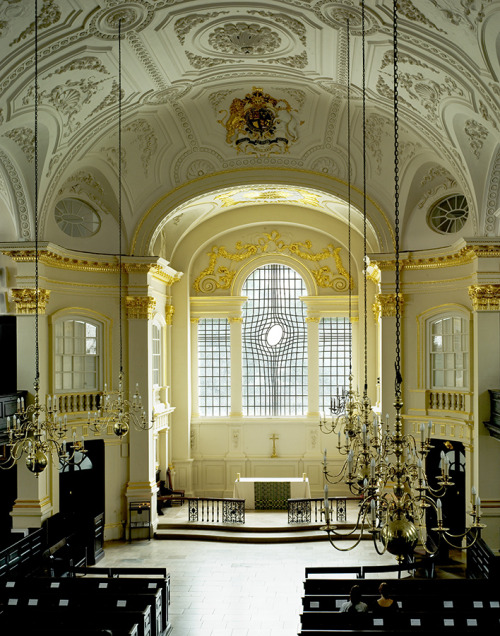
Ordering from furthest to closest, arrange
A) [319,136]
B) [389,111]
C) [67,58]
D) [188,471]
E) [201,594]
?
[188,471] < [319,136] < [389,111] < [201,594] < [67,58]

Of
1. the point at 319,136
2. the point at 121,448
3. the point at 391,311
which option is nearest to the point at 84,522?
the point at 121,448

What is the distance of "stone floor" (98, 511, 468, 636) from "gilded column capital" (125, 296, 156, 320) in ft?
20.7

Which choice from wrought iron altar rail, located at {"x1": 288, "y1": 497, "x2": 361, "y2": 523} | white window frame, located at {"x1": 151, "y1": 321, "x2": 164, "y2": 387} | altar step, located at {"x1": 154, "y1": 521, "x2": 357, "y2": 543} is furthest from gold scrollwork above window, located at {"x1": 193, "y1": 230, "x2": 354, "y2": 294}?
altar step, located at {"x1": 154, "y1": 521, "x2": 357, "y2": 543}

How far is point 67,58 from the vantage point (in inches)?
525

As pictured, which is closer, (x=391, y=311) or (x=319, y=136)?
(x=319, y=136)

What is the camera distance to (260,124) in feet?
57.1

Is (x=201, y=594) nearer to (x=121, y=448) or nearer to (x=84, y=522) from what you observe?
(x=84, y=522)

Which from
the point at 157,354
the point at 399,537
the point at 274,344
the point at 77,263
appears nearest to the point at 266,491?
the point at 274,344

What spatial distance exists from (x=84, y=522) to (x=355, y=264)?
490 inches

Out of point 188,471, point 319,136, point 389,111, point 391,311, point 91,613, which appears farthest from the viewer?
point 188,471

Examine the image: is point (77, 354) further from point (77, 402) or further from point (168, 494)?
point (168, 494)

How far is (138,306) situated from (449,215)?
893cm

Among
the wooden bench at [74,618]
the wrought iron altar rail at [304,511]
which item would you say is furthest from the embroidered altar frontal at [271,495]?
the wooden bench at [74,618]

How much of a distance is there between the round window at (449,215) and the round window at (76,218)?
9.28m
